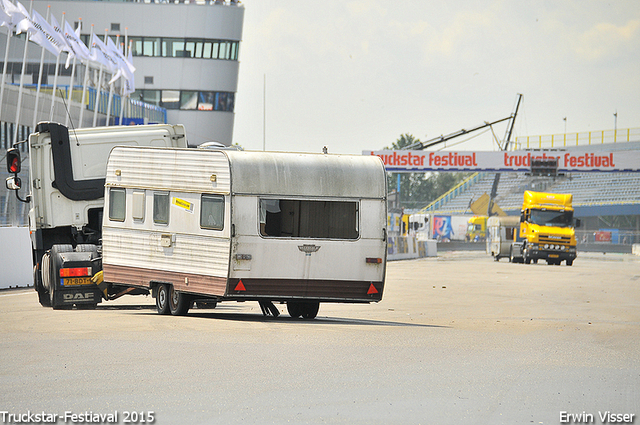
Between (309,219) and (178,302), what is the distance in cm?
250

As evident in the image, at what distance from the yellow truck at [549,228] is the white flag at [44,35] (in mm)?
24699

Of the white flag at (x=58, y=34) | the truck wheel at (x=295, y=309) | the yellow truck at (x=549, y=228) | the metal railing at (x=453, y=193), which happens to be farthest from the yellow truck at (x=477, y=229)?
the truck wheel at (x=295, y=309)

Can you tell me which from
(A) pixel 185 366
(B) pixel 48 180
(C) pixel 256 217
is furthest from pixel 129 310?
(A) pixel 185 366

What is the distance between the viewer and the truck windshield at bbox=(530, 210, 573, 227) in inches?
1914

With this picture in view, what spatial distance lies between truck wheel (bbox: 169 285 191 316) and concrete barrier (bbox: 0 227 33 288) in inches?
359

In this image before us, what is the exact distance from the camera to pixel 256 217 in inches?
570

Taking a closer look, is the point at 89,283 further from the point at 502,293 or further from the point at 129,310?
the point at 502,293

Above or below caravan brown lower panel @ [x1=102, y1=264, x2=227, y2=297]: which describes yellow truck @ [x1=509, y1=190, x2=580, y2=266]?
above

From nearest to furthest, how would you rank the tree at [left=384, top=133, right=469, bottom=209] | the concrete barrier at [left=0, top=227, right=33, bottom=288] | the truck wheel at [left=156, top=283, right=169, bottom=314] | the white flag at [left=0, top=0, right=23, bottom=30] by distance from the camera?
the truck wheel at [left=156, top=283, right=169, bottom=314] → the concrete barrier at [left=0, top=227, right=33, bottom=288] → the white flag at [left=0, top=0, right=23, bottom=30] → the tree at [left=384, top=133, right=469, bottom=209]

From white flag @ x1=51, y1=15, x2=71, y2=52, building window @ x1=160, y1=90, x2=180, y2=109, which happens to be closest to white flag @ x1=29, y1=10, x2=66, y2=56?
white flag @ x1=51, y1=15, x2=71, y2=52

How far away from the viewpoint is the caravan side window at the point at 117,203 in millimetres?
15609

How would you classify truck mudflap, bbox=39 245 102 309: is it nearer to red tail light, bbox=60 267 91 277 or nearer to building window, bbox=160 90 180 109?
red tail light, bbox=60 267 91 277

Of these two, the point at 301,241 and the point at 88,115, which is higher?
the point at 88,115

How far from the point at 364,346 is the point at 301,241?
12.9ft
